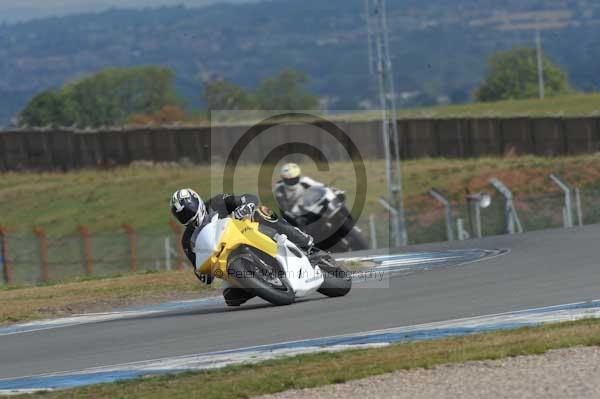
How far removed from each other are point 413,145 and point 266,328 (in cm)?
4156

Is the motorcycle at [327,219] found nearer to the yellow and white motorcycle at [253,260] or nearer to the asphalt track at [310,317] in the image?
the asphalt track at [310,317]

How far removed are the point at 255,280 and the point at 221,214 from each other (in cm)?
74

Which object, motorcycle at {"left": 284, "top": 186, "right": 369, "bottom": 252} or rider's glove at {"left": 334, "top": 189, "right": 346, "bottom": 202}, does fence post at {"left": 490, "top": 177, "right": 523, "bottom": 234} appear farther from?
rider's glove at {"left": 334, "top": 189, "right": 346, "bottom": 202}

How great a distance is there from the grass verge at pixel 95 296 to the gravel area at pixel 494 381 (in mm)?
7100

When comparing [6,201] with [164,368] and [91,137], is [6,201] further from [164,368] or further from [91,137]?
[164,368]

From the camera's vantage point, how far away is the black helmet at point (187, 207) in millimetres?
12188

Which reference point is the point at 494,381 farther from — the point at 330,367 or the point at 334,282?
the point at 334,282

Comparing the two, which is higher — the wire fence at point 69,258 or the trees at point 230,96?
the wire fence at point 69,258

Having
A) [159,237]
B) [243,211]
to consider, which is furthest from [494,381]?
[159,237]

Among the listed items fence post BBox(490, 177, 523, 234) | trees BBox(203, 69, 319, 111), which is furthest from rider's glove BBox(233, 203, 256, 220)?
trees BBox(203, 69, 319, 111)

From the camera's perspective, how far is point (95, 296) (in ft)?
53.1

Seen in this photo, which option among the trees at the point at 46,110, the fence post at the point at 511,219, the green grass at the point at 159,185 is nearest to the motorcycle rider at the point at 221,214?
the fence post at the point at 511,219

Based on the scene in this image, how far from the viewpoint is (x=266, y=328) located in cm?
1135

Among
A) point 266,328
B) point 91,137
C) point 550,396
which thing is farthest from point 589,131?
point 550,396
